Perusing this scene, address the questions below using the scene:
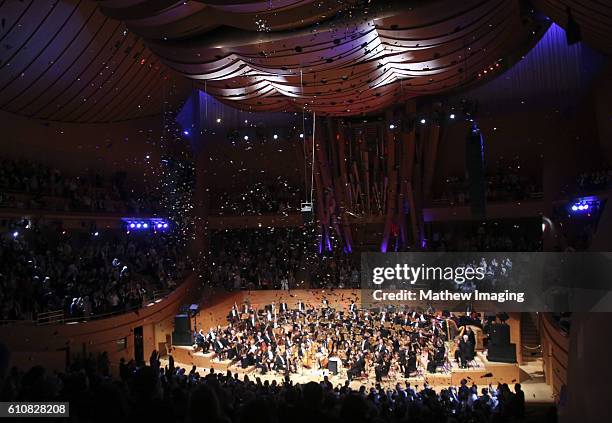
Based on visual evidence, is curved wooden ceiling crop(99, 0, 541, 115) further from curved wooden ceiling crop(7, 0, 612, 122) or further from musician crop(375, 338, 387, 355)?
musician crop(375, 338, 387, 355)

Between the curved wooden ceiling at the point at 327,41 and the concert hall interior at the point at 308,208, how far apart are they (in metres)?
0.06

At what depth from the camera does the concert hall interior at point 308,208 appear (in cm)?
722

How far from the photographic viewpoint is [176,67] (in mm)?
11000

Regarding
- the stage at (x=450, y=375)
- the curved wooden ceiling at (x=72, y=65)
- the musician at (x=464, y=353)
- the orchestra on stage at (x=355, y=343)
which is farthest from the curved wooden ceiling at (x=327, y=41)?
the stage at (x=450, y=375)

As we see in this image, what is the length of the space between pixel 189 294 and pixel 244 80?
22.9 ft

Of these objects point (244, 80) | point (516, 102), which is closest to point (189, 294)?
point (244, 80)

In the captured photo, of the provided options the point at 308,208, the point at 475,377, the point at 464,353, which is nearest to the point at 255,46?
the point at 308,208

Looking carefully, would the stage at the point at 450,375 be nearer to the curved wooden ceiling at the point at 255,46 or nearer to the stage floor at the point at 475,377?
the stage floor at the point at 475,377

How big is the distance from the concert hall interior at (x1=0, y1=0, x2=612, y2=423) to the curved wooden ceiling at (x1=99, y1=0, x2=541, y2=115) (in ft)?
0.19

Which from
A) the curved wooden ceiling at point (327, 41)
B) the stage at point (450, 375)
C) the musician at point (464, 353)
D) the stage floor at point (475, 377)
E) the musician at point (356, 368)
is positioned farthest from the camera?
the musician at point (464, 353)

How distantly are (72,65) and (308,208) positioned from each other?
18.9 ft

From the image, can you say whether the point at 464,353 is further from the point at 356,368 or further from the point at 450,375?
the point at 356,368

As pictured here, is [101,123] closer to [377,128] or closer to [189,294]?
[189,294]

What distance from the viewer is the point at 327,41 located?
9.06 metres
